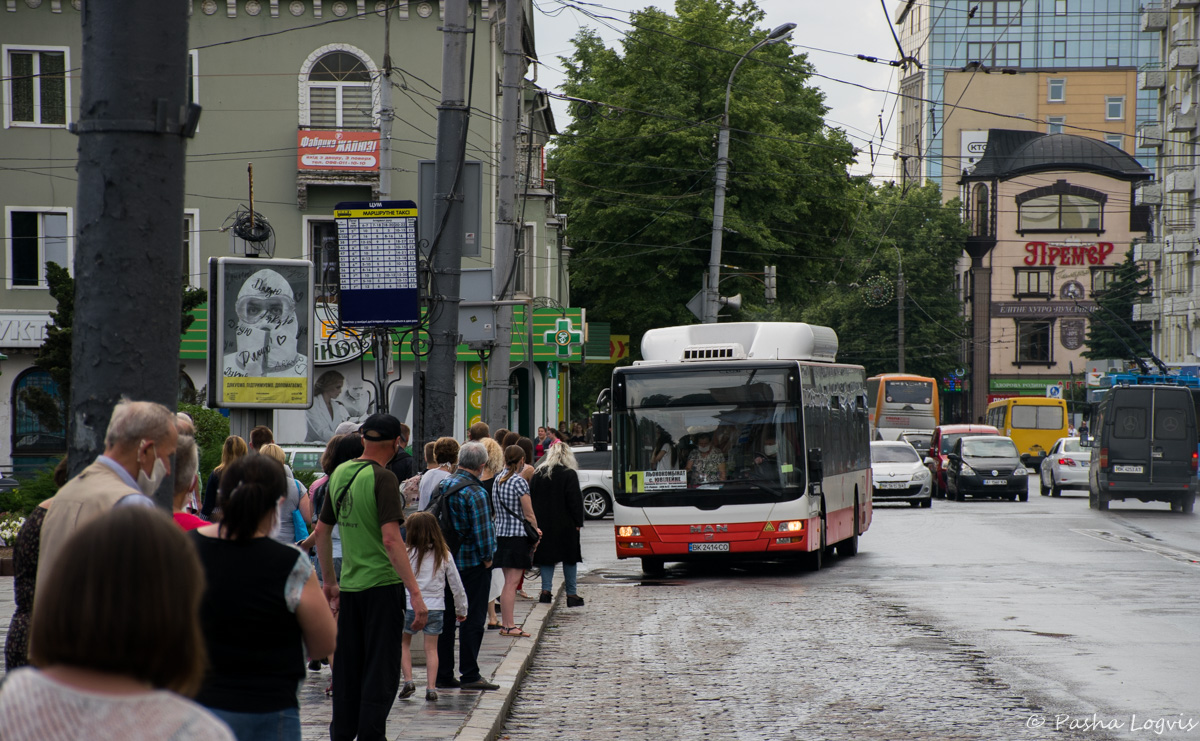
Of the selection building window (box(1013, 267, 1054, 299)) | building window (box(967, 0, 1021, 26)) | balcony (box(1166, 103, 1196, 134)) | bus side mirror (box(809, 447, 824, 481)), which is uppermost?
building window (box(967, 0, 1021, 26))

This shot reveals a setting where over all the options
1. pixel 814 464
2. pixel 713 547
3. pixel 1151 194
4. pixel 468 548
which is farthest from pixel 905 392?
pixel 468 548

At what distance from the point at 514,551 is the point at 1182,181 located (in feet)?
174

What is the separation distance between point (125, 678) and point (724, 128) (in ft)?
111

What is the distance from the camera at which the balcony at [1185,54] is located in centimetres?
5716

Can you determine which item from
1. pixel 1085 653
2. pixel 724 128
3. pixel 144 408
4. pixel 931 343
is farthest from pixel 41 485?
pixel 931 343

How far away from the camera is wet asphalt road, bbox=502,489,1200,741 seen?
8.34 m

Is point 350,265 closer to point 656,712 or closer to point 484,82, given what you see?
point 656,712

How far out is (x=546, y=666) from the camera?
1088 centimetres

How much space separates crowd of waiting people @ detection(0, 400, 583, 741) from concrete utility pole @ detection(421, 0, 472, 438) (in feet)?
6.59

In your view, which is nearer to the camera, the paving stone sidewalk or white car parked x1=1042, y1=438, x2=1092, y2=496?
the paving stone sidewalk

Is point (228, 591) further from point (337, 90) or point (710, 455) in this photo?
point (337, 90)

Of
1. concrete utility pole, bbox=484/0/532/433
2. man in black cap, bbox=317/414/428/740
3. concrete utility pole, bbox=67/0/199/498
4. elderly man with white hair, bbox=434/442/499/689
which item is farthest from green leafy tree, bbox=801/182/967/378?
concrete utility pole, bbox=67/0/199/498

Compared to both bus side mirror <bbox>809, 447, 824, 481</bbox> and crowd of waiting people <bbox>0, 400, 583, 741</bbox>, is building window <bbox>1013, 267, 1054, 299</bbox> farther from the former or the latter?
crowd of waiting people <bbox>0, 400, 583, 741</bbox>

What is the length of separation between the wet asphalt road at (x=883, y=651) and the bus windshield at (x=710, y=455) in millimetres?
1083
